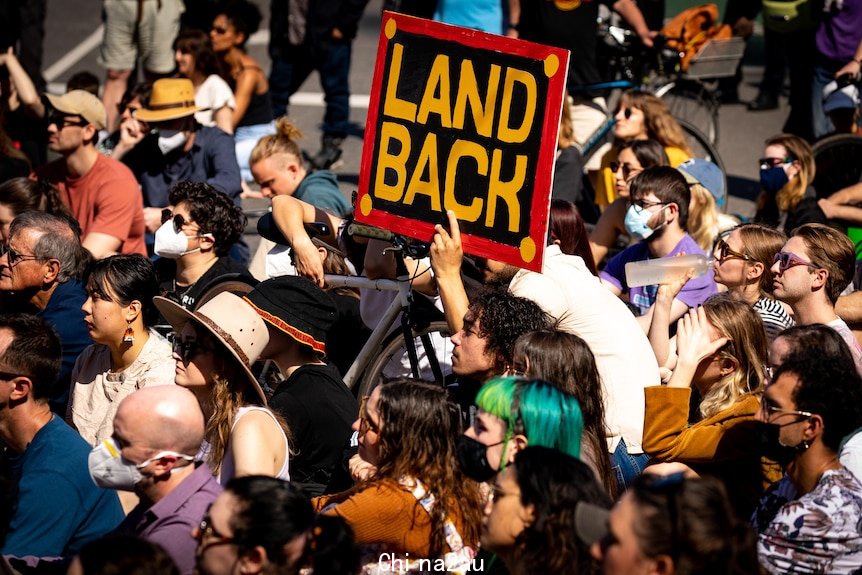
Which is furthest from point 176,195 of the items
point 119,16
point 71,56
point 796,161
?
point 71,56

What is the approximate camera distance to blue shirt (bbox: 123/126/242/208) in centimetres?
758

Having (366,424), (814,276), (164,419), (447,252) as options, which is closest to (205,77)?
(447,252)

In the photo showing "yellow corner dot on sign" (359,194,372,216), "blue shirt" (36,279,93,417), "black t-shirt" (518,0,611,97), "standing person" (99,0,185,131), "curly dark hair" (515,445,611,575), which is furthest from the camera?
"standing person" (99,0,185,131)

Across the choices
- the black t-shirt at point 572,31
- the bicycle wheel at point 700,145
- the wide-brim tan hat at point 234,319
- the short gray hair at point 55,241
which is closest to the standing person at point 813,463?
the wide-brim tan hat at point 234,319

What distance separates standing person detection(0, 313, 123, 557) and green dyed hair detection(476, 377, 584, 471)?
1448 mm

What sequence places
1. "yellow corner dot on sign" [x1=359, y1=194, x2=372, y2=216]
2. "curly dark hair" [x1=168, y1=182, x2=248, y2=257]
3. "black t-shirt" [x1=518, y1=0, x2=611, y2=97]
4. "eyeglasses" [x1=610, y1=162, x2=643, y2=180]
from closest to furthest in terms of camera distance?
"yellow corner dot on sign" [x1=359, y1=194, x2=372, y2=216] → "curly dark hair" [x1=168, y1=182, x2=248, y2=257] → "eyeglasses" [x1=610, y1=162, x2=643, y2=180] → "black t-shirt" [x1=518, y1=0, x2=611, y2=97]

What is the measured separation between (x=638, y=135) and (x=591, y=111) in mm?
1160

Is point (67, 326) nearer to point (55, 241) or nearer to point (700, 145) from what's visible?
point (55, 241)

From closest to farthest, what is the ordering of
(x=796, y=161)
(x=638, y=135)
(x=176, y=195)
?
(x=176, y=195)
(x=796, y=161)
(x=638, y=135)

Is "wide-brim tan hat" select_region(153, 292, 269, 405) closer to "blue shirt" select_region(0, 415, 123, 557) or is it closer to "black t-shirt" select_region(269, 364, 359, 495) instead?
"black t-shirt" select_region(269, 364, 359, 495)

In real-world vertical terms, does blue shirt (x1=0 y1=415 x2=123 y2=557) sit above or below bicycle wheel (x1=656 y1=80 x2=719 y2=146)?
below

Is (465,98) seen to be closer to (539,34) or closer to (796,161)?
(796,161)

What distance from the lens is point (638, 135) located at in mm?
7781

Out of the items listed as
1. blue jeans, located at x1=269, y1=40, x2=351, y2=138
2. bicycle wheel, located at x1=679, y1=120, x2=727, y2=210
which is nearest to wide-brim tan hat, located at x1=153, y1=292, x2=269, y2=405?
bicycle wheel, located at x1=679, y1=120, x2=727, y2=210
